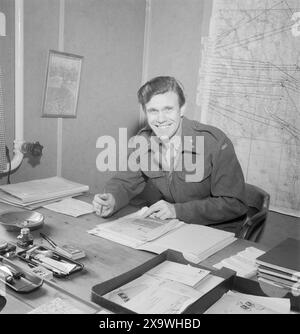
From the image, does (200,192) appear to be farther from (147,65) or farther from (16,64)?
(147,65)

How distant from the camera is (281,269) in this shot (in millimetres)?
976

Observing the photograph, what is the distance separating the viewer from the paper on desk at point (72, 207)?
153 centimetres

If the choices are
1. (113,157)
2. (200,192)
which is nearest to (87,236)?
(200,192)

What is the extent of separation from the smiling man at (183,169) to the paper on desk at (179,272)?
1.68 feet

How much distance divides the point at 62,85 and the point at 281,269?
1654 mm

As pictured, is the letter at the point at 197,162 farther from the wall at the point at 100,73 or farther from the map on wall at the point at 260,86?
the wall at the point at 100,73

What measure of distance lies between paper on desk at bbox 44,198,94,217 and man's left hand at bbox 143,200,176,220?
25 centimetres

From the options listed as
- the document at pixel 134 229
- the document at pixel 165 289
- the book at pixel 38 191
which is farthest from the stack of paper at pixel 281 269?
the book at pixel 38 191

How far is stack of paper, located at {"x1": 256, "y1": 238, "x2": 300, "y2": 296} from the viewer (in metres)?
0.96

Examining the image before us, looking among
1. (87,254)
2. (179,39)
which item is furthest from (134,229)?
(179,39)

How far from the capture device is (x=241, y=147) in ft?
7.89

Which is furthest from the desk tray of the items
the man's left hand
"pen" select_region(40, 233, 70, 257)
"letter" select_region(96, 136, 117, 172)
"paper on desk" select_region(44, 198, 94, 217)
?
"letter" select_region(96, 136, 117, 172)

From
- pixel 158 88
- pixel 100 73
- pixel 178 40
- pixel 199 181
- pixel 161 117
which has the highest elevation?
pixel 178 40

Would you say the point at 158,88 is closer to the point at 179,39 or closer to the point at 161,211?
the point at 161,211
